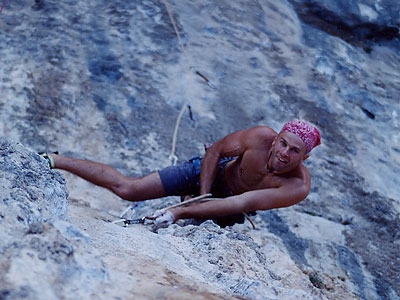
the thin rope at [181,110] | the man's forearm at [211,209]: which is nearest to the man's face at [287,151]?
the man's forearm at [211,209]

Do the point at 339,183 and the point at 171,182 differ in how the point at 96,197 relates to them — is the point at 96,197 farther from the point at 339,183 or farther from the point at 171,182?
the point at 339,183

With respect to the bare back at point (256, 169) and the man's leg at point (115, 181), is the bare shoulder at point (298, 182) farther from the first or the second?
the man's leg at point (115, 181)

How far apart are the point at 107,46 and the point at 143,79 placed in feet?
1.16

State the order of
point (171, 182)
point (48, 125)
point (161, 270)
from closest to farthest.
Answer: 1. point (161, 270)
2. point (171, 182)
3. point (48, 125)

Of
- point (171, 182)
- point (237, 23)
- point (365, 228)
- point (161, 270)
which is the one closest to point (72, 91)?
point (171, 182)

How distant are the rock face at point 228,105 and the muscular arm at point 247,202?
204 mm

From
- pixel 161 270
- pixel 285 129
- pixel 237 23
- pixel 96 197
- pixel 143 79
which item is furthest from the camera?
pixel 237 23

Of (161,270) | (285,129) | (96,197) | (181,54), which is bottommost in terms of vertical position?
(96,197)

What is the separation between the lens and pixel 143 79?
14.3 feet

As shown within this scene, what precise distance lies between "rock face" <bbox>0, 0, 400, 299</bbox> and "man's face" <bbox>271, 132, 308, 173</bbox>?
0.41 metres

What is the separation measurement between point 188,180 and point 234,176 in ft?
0.83

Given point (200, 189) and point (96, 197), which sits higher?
point (200, 189)

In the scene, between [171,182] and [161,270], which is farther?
[171,182]

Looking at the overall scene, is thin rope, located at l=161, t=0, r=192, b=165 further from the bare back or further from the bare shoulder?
the bare shoulder
